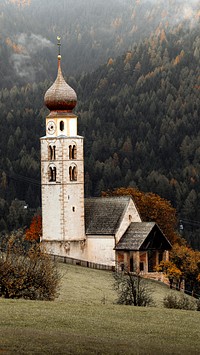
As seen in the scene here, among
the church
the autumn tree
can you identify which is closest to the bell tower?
the church

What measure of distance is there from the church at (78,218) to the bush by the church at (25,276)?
36.4 m

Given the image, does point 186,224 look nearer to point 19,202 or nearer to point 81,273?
point 19,202

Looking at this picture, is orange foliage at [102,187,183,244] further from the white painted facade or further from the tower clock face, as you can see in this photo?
the tower clock face

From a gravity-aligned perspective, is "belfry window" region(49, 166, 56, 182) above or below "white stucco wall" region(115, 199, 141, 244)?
above

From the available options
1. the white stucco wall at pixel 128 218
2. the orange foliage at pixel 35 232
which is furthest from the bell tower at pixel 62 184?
the orange foliage at pixel 35 232

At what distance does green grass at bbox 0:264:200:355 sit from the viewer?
123 ft

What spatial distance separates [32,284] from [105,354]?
22602mm

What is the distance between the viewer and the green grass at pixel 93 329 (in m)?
37.5

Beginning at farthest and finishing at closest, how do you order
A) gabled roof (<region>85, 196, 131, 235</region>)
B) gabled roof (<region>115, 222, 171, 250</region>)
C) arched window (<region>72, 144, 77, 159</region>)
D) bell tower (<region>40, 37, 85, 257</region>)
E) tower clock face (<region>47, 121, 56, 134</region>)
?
arched window (<region>72, 144, 77, 159</region>)
tower clock face (<region>47, 121, 56, 134</region>)
bell tower (<region>40, 37, 85, 257</region>)
gabled roof (<region>85, 196, 131, 235</region>)
gabled roof (<region>115, 222, 171, 250</region>)

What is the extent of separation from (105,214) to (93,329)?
54424mm

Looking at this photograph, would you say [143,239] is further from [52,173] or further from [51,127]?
[51,127]

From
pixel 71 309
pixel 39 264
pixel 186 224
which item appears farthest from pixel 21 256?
pixel 186 224

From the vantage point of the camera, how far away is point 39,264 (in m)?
59.3

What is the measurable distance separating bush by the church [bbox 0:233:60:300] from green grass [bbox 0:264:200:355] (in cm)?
321
